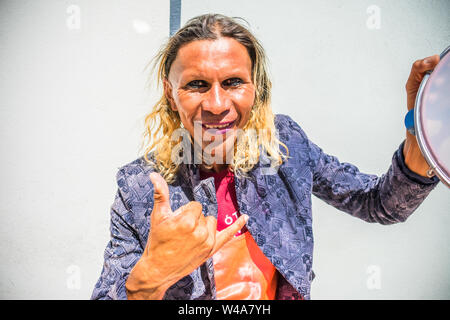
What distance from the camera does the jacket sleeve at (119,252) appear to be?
809mm

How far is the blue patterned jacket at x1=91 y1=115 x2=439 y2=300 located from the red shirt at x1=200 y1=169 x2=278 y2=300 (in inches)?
1.4

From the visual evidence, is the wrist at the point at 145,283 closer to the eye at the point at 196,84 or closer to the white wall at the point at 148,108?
the eye at the point at 196,84

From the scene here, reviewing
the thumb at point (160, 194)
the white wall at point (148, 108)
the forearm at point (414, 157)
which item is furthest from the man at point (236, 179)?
the white wall at point (148, 108)

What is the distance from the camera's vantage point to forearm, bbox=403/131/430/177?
2.72 ft

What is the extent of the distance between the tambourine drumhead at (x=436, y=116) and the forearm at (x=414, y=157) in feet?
0.47

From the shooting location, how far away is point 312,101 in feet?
5.10

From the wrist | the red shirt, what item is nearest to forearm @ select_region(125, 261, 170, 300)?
the wrist

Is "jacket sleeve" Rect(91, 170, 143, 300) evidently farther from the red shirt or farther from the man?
the red shirt

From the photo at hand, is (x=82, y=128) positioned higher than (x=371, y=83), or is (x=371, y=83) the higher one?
(x=371, y=83)

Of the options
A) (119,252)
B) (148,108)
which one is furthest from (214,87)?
(148,108)

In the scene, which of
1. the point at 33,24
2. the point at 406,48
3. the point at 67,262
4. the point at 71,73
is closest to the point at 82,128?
the point at 71,73

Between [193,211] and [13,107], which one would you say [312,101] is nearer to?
[193,211]

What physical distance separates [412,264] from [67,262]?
5.77 ft

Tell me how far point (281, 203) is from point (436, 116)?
47 cm
